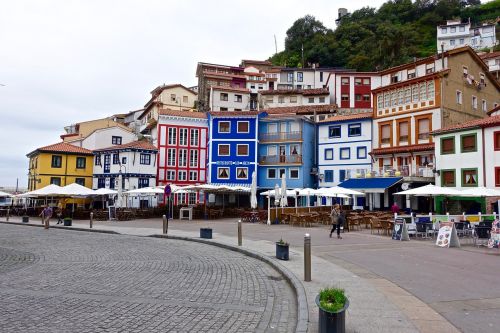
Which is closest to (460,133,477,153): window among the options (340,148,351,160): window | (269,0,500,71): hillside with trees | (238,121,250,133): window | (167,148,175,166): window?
(340,148,351,160): window

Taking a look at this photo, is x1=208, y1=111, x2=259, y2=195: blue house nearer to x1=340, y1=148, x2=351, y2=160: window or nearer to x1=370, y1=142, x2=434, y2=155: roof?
x1=340, y1=148, x2=351, y2=160: window

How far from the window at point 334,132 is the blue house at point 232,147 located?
8.57m

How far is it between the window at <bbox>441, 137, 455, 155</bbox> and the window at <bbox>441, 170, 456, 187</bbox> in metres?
1.52

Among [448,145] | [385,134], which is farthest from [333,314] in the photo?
[385,134]

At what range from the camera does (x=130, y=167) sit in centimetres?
4603

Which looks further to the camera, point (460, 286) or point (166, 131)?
point (166, 131)

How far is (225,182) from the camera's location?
157ft

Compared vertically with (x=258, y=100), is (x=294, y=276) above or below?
below

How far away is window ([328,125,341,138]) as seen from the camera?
44.7 meters

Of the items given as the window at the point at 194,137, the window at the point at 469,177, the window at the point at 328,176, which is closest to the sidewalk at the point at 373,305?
the window at the point at 469,177

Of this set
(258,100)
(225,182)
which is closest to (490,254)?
(225,182)

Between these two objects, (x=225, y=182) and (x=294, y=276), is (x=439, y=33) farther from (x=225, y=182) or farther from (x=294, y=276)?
(x=294, y=276)

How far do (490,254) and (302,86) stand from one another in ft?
219

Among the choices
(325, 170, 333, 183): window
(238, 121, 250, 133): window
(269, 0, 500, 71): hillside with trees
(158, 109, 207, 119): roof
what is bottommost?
(325, 170, 333, 183): window
